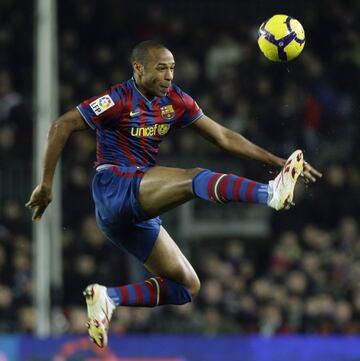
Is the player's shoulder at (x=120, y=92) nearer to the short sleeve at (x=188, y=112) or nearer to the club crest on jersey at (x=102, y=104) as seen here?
the club crest on jersey at (x=102, y=104)

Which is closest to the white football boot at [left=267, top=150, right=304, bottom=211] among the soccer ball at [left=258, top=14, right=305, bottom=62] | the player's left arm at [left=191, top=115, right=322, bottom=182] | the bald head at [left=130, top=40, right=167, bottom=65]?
the player's left arm at [left=191, top=115, right=322, bottom=182]

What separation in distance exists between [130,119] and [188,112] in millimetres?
492

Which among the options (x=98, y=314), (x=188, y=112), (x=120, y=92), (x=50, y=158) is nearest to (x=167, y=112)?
(x=188, y=112)

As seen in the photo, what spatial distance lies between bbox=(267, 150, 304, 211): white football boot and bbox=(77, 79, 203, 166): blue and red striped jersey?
1.15m

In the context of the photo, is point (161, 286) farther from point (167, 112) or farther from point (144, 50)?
point (144, 50)

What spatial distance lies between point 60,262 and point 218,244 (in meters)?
2.68

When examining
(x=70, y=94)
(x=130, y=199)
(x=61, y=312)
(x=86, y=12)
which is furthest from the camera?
(x=86, y=12)

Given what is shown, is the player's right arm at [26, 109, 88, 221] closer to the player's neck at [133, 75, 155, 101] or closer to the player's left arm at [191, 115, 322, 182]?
the player's neck at [133, 75, 155, 101]

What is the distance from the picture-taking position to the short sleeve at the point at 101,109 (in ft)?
28.5

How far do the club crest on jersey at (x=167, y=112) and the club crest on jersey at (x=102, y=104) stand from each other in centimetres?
39

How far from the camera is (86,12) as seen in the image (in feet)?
58.1

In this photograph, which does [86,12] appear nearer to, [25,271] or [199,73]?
[199,73]

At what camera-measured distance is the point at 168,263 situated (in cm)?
918

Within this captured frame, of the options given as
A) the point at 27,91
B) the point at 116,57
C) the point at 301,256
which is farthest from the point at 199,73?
the point at 301,256
